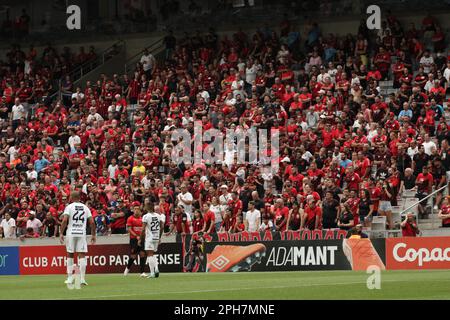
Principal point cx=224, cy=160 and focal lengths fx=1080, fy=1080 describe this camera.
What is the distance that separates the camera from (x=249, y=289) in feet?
67.8

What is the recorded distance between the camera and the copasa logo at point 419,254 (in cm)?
2814

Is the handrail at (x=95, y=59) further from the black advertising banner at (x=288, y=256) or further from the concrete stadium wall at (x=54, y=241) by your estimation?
the black advertising banner at (x=288, y=256)

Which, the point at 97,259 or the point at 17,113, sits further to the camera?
the point at 17,113

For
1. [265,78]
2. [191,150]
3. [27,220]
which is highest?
[265,78]

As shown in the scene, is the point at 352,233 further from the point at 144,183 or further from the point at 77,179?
the point at 77,179

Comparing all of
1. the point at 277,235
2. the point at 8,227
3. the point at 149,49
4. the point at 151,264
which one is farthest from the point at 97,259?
the point at 149,49

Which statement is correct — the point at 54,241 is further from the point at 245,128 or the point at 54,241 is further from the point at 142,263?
the point at 245,128

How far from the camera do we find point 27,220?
125 feet

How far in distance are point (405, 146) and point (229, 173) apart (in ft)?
20.0

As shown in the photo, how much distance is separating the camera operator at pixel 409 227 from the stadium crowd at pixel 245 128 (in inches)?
2.5

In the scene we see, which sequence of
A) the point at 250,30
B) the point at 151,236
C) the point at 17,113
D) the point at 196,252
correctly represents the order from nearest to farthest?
the point at 151,236, the point at 196,252, the point at 250,30, the point at 17,113

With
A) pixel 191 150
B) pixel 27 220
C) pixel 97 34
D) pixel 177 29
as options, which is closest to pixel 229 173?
pixel 191 150

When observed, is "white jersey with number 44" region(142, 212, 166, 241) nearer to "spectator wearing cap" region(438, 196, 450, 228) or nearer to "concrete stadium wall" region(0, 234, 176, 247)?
→ "concrete stadium wall" region(0, 234, 176, 247)

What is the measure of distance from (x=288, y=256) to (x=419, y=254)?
3.96m
